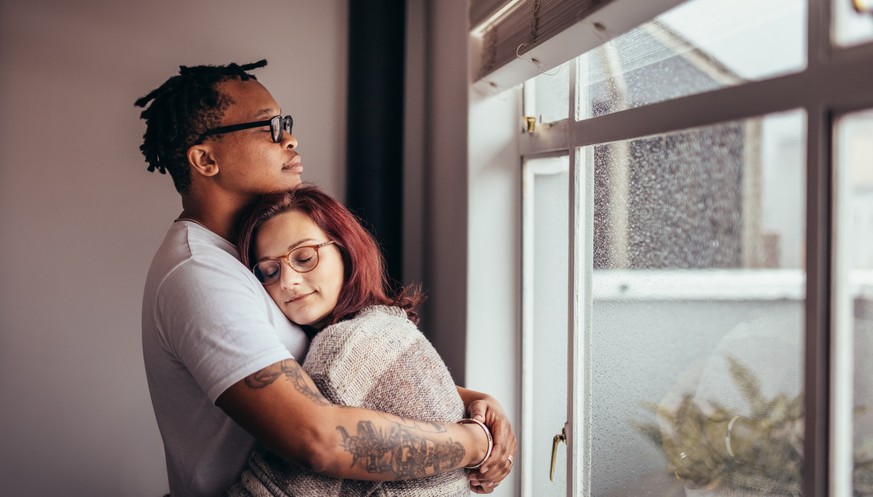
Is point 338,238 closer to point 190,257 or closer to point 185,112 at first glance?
point 190,257

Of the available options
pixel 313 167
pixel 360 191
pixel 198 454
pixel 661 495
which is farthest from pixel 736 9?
pixel 313 167

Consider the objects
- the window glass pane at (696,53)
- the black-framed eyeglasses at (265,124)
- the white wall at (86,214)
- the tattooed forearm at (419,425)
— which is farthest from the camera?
the white wall at (86,214)

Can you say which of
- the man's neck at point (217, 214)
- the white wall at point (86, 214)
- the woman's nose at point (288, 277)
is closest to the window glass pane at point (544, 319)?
the woman's nose at point (288, 277)

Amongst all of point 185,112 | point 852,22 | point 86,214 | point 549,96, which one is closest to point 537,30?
point 549,96

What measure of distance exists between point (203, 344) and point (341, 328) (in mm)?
288

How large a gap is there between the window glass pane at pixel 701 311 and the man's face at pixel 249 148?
0.80 meters

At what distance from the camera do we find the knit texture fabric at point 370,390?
1369 mm

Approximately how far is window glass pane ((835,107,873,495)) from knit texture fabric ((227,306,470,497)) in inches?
30.6

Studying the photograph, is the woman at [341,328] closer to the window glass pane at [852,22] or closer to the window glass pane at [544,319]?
the window glass pane at [544,319]

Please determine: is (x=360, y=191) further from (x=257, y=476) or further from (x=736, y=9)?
(x=736, y=9)

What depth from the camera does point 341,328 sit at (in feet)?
4.84

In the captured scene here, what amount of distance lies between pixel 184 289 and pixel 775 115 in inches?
43.4

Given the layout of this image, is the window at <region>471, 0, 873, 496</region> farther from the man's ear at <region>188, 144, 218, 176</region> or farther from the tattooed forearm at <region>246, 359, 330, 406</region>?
the man's ear at <region>188, 144, 218, 176</region>

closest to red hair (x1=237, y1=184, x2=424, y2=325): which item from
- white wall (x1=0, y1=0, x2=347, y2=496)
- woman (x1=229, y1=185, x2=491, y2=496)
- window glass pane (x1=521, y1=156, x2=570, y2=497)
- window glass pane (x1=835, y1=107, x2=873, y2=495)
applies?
woman (x1=229, y1=185, x2=491, y2=496)
